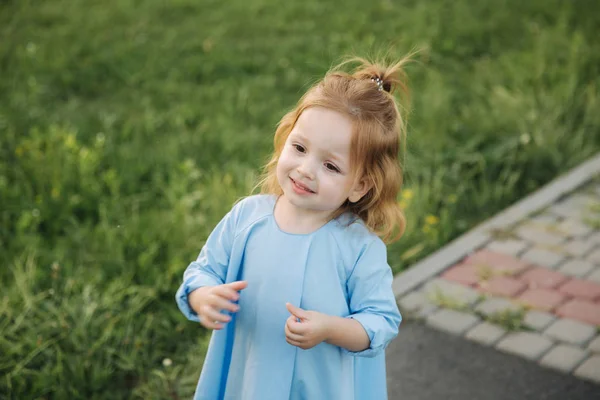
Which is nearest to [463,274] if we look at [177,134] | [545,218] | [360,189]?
[545,218]

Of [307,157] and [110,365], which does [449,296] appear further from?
[307,157]

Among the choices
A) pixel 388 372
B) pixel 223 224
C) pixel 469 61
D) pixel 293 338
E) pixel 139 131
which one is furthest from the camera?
pixel 469 61

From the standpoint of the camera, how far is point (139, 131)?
5.69 metres

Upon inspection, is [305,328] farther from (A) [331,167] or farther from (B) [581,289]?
(B) [581,289]

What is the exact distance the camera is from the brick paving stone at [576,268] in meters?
4.04

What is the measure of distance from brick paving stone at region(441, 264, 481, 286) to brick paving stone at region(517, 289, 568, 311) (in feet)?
0.84

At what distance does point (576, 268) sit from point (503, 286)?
0.45 metres

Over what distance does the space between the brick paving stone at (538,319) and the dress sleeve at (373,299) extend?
5.64ft

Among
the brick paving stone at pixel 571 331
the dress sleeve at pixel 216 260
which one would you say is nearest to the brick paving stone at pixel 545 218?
the brick paving stone at pixel 571 331

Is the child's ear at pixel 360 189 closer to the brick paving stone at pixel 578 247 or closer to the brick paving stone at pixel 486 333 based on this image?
the brick paving stone at pixel 486 333

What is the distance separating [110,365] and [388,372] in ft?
3.91

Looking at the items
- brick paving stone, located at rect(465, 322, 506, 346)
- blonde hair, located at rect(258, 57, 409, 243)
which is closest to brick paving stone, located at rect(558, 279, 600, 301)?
brick paving stone, located at rect(465, 322, 506, 346)

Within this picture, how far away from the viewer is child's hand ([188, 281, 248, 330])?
1.99m

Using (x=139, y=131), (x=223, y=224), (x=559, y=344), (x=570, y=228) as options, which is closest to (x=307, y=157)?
(x=223, y=224)
